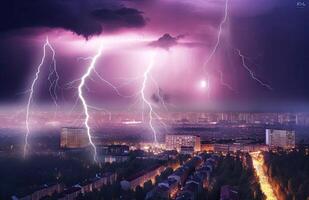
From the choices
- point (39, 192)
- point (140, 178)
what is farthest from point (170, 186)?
point (39, 192)

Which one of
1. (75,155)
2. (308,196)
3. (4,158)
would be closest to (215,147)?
(75,155)

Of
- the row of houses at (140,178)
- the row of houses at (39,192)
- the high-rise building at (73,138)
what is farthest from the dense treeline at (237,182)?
the high-rise building at (73,138)

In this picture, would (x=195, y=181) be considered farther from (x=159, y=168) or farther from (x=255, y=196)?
(x=159, y=168)

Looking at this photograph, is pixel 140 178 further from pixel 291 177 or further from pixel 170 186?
pixel 291 177

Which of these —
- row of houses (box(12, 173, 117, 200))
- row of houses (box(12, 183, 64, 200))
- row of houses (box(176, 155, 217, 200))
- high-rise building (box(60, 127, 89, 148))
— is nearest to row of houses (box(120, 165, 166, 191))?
row of houses (box(12, 173, 117, 200))

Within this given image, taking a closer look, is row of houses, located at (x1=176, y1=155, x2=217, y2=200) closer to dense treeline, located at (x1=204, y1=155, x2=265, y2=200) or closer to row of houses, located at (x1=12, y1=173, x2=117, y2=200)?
dense treeline, located at (x1=204, y1=155, x2=265, y2=200)

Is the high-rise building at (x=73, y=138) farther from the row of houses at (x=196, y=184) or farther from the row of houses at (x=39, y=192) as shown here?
the row of houses at (x=39, y=192)

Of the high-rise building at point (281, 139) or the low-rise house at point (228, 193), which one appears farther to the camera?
the high-rise building at point (281, 139)
